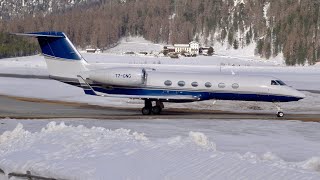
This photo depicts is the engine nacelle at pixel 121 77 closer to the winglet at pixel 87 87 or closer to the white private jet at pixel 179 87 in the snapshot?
the white private jet at pixel 179 87

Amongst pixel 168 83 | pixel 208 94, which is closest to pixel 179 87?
pixel 168 83

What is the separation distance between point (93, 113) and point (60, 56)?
370cm

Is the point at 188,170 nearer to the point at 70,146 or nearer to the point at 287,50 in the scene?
→ the point at 70,146

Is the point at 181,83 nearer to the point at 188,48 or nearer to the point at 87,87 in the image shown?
the point at 87,87

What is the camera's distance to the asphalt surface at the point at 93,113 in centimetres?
2611

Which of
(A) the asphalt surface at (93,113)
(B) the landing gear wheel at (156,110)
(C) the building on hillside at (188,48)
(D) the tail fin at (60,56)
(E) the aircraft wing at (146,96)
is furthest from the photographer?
(C) the building on hillside at (188,48)

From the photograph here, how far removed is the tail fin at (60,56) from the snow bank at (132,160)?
1566 centimetres

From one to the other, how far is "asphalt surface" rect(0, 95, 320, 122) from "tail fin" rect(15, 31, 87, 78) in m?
2.00

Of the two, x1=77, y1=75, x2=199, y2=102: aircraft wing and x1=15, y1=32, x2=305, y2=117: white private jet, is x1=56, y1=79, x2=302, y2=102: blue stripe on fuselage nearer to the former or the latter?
x1=15, y1=32, x2=305, y2=117: white private jet

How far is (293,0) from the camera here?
194125 millimetres

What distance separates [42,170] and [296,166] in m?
4.74

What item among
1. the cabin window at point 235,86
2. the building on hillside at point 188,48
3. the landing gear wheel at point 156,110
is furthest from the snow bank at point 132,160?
the building on hillside at point 188,48

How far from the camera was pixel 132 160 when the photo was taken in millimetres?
10812

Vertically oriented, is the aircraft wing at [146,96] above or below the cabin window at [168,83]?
below
